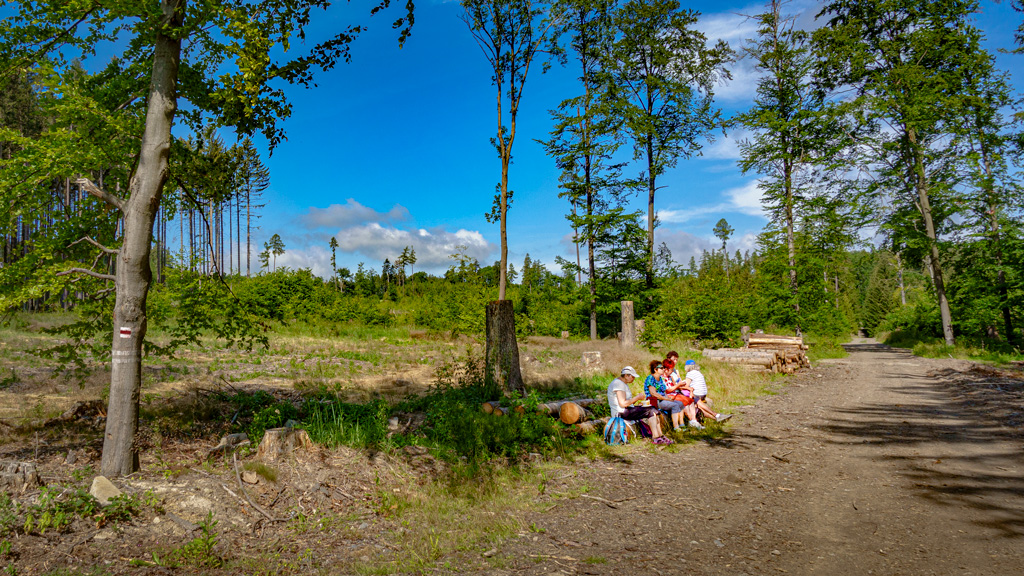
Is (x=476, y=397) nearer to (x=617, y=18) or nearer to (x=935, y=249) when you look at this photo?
(x=617, y=18)

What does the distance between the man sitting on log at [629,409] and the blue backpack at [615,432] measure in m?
0.10

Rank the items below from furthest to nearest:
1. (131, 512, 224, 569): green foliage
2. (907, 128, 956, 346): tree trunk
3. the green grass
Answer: (907, 128, 956, 346): tree trunk, the green grass, (131, 512, 224, 569): green foliage

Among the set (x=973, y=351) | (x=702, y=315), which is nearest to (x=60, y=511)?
(x=702, y=315)

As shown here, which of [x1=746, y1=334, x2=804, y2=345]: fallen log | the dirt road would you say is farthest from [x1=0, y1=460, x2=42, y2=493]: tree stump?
[x1=746, y1=334, x2=804, y2=345]: fallen log

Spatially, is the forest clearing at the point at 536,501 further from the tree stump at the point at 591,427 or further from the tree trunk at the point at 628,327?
the tree trunk at the point at 628,327

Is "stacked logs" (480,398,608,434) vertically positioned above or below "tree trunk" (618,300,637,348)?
below

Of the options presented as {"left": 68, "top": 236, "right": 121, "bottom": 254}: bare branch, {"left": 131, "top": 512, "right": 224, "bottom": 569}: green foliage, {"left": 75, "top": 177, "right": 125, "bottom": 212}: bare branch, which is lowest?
{"left": 131, "top": 512, "right": 224, "bottom": 569}: green foliage

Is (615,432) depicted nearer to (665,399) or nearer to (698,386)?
(665,399)

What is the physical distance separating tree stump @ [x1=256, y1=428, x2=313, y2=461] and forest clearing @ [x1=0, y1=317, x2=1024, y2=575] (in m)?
0.10

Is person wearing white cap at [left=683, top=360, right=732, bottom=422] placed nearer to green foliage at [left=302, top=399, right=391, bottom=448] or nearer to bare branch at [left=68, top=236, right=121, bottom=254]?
green foliage at [left=302, top=399, right=391, bottom=448]

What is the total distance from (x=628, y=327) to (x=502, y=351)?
463 inches

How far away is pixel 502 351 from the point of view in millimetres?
10414

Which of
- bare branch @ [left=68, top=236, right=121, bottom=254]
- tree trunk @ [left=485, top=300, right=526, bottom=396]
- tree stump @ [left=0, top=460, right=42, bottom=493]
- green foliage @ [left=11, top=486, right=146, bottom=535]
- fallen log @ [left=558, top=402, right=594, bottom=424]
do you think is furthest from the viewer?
tree trunk @ [left=485, top=300, right=526, bottom=396]

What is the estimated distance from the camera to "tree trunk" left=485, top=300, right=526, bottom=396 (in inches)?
404
